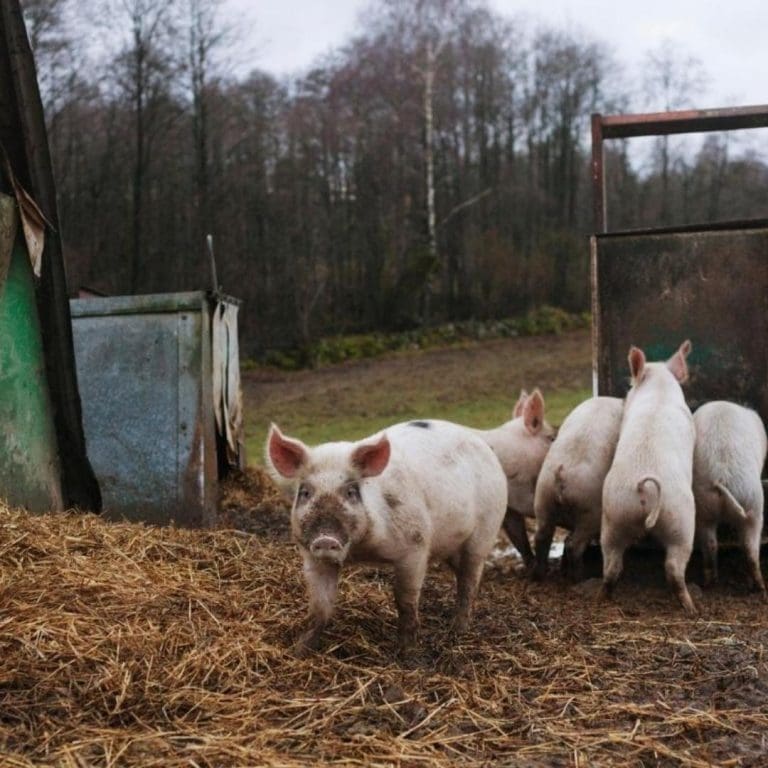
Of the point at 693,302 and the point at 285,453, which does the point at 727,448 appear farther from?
the point at 285,453

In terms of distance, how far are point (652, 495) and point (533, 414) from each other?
1402mm

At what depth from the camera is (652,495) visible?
5.02 metres

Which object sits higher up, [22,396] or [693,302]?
[693,302]

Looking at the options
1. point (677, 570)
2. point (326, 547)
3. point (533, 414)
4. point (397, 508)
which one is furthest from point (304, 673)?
point (533, 414)

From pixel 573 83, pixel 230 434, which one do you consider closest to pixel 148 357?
pixel 230 434

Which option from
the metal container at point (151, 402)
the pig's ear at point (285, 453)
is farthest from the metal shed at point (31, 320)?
the pig's ear at point (285, 453)

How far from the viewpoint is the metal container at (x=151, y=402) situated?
6.30m

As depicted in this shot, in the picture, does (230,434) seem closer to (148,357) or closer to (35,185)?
(148,357)

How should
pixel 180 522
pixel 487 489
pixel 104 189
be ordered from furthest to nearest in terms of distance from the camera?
pixel 104 189, pixel 180 522, pixel 487 489

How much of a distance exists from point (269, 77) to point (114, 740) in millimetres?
21480

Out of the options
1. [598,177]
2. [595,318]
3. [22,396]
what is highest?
[598,177]

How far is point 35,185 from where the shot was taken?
5.27m

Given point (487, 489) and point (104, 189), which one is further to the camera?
point (104, 189)

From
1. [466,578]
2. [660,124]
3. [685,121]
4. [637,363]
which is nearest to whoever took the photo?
[466,578]
